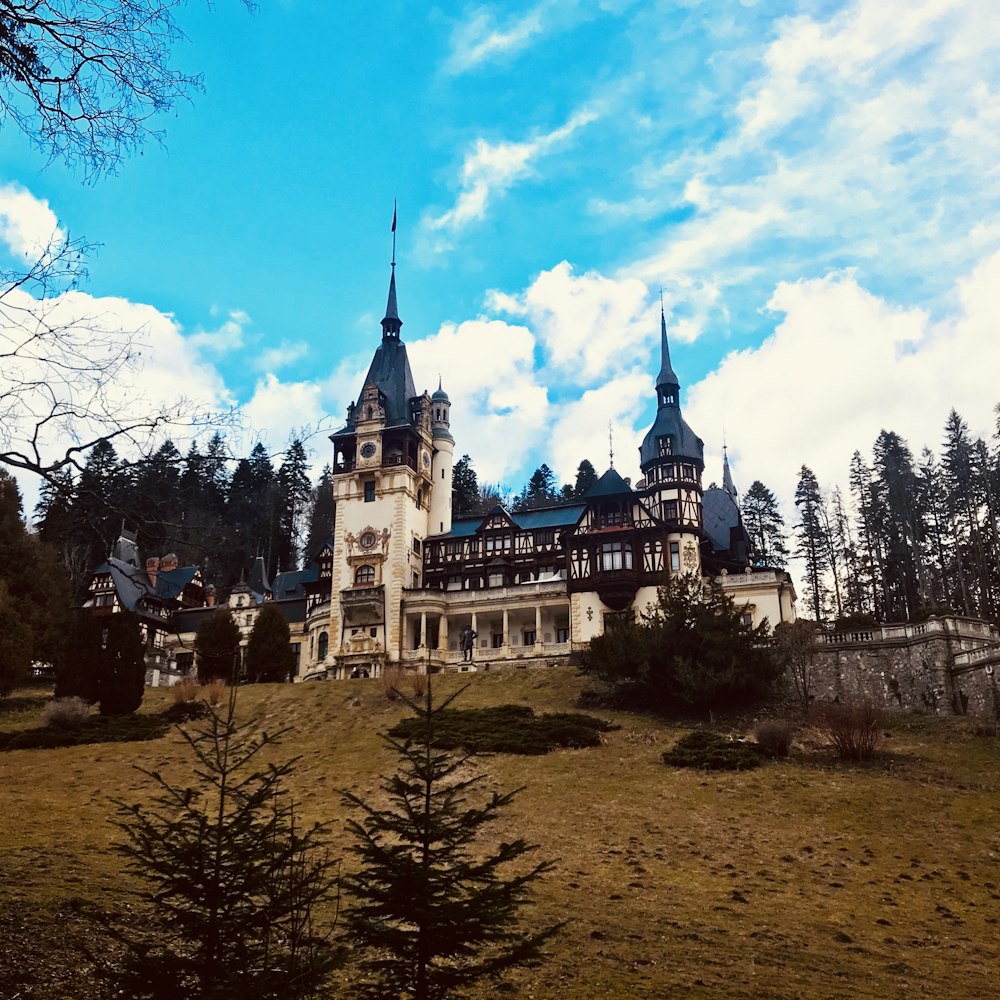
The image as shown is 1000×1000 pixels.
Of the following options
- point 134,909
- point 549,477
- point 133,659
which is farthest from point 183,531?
point 549,477

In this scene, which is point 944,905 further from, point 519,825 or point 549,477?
point 549,477

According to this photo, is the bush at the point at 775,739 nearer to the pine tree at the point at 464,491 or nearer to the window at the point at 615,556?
the window at the point at 615,556

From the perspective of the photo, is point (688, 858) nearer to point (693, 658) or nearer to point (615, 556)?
point (693, 658)

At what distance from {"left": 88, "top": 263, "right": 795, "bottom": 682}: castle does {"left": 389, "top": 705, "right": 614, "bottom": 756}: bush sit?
2089cm

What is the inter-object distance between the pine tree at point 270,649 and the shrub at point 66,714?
572 inches

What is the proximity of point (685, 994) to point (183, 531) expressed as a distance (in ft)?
30.7

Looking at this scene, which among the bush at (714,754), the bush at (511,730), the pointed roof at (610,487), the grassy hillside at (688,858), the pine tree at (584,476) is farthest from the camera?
the pine tree at (584,476)

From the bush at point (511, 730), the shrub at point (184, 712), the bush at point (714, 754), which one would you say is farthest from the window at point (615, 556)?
the shrub at point (184, 712)

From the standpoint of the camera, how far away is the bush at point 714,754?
98.7 ft

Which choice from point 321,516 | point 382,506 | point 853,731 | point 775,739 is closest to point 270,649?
point 382,506

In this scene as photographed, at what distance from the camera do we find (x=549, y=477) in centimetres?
11862

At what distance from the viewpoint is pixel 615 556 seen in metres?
60.6

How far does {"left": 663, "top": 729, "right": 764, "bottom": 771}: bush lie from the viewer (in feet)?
98.7

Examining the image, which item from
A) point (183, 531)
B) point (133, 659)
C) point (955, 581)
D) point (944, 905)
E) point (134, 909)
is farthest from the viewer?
point (955, 581)
